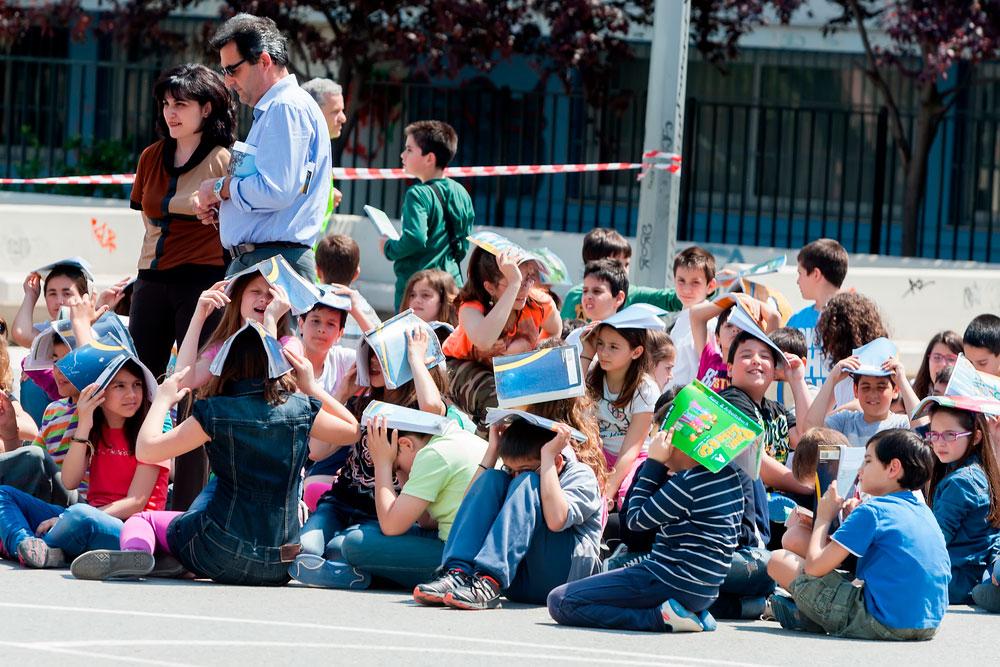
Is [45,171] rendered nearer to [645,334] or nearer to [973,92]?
[973,92]

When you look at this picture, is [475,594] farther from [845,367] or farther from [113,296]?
[113,296]

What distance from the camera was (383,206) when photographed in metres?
15.6

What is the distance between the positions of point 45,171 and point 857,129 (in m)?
8.31

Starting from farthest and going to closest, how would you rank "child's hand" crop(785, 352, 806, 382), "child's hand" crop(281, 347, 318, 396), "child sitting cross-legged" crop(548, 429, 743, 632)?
"child's hand" crop(785, 352, 806, 382) → "child's hand" crop(281, 347, 318, 396) → "child sitting cross-legged" crop(548, 429, 743, 632)

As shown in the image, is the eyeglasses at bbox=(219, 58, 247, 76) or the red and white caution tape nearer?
the eyeglasses at bbox=(219, 58, 247, 76)

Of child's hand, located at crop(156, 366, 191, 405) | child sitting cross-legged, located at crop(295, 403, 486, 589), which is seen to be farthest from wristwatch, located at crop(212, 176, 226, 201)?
child sitting cross-legged, located at crop(295, 403, 486, 589)

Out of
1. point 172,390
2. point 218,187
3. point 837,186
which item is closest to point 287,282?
point 218,187

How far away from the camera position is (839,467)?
260 inches

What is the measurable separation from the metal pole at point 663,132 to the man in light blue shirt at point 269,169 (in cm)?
289

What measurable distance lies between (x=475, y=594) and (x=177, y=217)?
241 centimetres

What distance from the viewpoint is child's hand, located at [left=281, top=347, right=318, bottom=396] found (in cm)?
691

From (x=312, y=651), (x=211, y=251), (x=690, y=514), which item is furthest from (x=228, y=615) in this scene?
(x=211, y=251)

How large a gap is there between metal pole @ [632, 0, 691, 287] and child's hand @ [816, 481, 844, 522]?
3.74 m

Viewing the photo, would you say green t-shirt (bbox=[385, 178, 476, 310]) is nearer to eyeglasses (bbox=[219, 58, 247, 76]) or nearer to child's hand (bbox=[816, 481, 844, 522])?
eyeglasses (bbox=[219, 58, 247, 76])
